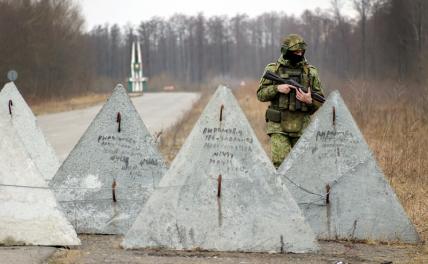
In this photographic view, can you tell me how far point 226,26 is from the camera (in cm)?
14600

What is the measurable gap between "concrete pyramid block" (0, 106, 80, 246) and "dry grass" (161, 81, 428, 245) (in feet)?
10.1

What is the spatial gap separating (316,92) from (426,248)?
6.20 ft

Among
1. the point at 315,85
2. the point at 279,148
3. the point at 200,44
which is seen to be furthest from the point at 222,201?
the point at 200,44

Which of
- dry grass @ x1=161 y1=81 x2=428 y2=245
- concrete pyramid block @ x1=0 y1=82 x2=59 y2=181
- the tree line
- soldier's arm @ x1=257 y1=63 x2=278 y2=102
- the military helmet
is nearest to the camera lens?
the military helmet

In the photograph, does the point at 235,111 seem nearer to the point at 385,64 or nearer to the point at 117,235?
the point at 117,235

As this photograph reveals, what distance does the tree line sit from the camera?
4006 cm

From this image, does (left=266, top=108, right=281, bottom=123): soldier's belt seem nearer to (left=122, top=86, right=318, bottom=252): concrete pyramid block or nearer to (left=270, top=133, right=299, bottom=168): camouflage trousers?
(left=270, top=133, right=299, bottom=168): camouflage trousers

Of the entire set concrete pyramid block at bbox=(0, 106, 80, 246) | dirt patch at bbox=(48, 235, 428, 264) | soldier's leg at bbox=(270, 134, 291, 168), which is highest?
soldier's leg at bbox=(270, 134, 291, 168)

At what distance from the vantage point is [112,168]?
24.8 feet

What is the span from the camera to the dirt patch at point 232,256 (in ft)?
20.4

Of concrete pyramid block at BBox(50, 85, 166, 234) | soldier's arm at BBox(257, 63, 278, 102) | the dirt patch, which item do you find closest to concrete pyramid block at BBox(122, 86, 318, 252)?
the dirt patch

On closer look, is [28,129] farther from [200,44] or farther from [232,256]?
[200,44]

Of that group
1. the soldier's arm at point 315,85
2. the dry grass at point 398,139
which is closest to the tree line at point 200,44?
the dry grass at point 398,139

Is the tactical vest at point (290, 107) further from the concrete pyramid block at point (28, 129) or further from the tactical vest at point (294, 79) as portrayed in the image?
the concrete pyramid block at point (28, 129)
